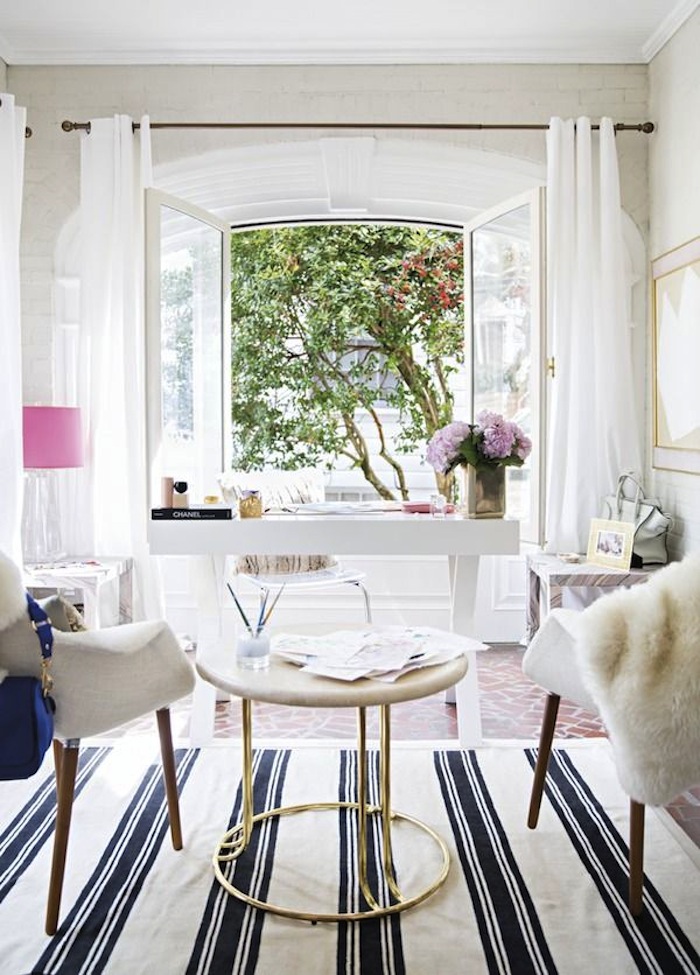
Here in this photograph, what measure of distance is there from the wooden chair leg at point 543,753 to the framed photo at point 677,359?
1789 mm

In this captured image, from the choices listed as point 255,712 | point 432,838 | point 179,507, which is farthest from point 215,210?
point 432,838

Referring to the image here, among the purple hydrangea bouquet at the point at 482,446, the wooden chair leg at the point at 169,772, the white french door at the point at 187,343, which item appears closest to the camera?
the wooden chair leg at the point at 169,772

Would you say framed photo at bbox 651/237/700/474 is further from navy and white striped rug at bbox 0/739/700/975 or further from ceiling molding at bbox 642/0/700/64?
navy and white striped rug at bbox 0/739/700/975

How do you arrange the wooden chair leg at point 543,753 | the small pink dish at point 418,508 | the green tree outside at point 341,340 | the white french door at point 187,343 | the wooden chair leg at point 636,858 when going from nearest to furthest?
the wooden chair leg at point 636,858 → the wooden chair leg at point 543,753 → the small pink dish at point 418,508 → the white french door at point 187,343 → the green tree outside at point 341,340

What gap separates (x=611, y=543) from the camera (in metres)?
4.22

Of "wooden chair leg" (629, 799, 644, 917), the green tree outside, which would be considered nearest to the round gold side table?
"wooden chair leg" (629, 799, 644, 917)

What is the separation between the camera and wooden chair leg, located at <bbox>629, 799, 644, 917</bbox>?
214cm

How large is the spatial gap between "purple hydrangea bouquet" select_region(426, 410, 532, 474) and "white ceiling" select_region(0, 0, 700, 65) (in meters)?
2.02

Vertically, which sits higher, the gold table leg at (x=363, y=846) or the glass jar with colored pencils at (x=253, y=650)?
the glass jar with colored pencils at (x=253, y=650)

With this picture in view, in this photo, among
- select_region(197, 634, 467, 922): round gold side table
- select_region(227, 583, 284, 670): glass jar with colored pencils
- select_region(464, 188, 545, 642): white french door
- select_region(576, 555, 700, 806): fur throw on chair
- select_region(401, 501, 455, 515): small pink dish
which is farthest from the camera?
select_region(464, 188, 545, 642): white french door

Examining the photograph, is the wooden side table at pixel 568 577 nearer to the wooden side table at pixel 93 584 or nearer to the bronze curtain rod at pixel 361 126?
the wooden side table at pixel 93 584

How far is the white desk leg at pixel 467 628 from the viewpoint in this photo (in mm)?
3281

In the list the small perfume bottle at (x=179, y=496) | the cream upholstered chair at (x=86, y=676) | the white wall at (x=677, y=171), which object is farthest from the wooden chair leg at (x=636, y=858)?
the white wall at (x=677, y=171)

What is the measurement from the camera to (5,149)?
416 centimetres
